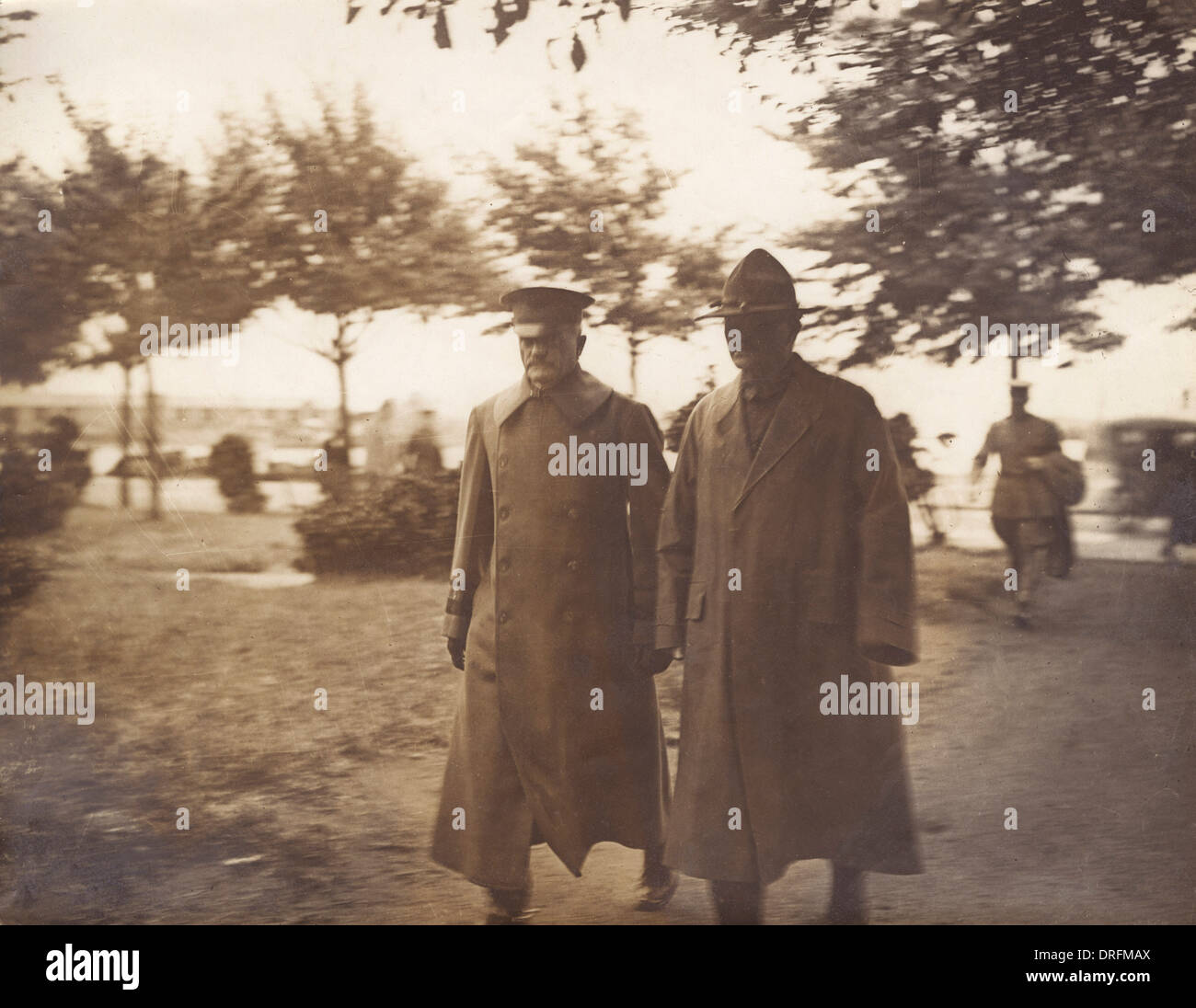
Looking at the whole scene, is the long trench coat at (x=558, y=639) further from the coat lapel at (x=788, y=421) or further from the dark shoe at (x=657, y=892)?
the coat lapel at (x=788, y=421)

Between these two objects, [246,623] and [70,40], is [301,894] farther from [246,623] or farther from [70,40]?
[70,40]

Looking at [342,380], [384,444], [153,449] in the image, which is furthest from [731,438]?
[153,449]

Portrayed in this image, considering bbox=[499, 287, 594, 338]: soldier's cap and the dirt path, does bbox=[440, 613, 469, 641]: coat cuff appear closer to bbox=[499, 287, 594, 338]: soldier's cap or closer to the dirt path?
the dirt path

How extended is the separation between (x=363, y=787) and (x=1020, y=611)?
107 inches

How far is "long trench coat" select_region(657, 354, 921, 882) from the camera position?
413 centimetres

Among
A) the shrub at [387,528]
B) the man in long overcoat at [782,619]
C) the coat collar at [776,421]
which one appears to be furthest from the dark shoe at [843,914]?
the shrub at [387,528]

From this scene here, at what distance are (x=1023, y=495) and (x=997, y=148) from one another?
140 centimetres

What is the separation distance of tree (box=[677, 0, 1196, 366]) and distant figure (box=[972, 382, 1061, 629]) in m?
0.36

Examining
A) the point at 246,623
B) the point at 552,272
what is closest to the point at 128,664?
Result: the point at 246,623

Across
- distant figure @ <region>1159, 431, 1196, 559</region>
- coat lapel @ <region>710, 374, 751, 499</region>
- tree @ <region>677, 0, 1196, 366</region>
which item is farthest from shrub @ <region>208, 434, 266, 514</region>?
distant figure @ <region>1159, 431, 1196, 559</region>

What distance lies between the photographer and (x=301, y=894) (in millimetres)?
4387

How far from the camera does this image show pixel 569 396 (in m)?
4.23
